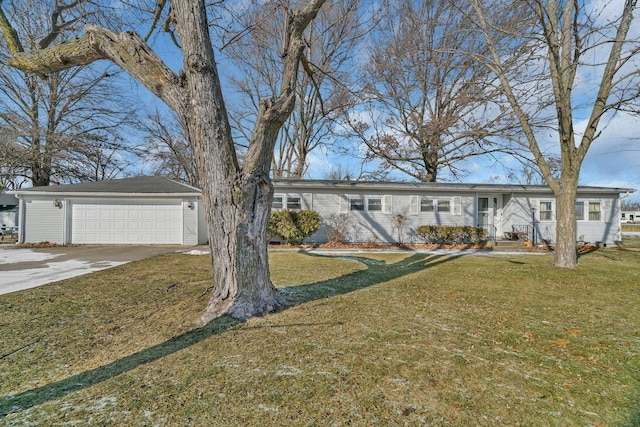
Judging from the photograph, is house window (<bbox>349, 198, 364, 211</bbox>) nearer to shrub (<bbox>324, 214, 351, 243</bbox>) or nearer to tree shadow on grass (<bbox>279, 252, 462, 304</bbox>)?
shrub (<bbox>324, 214, 351, 243</bbox>)

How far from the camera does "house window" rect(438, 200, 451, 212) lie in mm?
14094

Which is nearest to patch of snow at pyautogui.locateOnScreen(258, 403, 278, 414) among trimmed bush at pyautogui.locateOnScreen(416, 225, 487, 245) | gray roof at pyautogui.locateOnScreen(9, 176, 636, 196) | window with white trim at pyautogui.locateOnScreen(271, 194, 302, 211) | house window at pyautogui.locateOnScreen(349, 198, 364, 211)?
gray roof at pyautogui.locateOnScreen(9, 176, 636, 196)

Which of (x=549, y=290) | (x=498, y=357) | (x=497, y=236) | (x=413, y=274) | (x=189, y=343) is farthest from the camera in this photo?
(x=497, y=236)

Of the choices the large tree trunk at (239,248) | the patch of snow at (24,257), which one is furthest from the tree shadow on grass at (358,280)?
the patch of snow at (24,257)

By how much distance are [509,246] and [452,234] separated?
8.16 feet

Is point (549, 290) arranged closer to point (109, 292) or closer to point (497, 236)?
point (109, 292)

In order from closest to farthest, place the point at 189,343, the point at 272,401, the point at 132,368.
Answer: the point at 272,401, the point at 132,368, the point at 189,343

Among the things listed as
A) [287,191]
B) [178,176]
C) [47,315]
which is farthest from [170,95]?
[178,176]

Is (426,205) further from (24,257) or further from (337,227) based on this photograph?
(24,257)

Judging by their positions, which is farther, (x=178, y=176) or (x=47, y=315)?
(x=178, y=176)

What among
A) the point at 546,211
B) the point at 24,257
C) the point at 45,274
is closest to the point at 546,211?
the point at 546,211

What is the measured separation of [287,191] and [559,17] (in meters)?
10.6

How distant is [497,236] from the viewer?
578 inches

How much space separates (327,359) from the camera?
2.79 m
